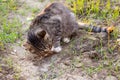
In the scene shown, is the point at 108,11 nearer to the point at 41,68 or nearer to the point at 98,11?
the point at 98,11

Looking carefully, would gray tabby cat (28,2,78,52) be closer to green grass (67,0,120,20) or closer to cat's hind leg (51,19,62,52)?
cat's hind leg (51,19,62,52)

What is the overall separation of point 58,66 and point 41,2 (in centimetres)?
201

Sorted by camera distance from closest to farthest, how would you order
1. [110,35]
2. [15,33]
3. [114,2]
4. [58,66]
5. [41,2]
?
[58,66] < [110,35] < [15,33] < [114,2] < [41,2]

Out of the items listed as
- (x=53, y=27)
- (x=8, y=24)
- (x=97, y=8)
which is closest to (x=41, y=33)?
(x=53, y=27)

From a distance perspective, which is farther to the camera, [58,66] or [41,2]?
[41,2]

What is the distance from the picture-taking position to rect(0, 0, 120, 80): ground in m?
4.29

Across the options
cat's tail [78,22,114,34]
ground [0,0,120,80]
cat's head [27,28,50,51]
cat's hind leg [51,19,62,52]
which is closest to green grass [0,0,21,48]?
ground [0,0,120,80]

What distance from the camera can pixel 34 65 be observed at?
455 cm

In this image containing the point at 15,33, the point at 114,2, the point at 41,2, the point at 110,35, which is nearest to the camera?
the point at 110,35

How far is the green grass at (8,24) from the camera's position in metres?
5.11

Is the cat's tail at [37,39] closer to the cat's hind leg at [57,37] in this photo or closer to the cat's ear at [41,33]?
the cat's ear at [41,33]

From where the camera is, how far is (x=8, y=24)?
5473 millimetres

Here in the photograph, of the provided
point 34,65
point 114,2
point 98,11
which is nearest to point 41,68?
point 34,65

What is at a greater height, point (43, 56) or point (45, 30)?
point (45, 30)
